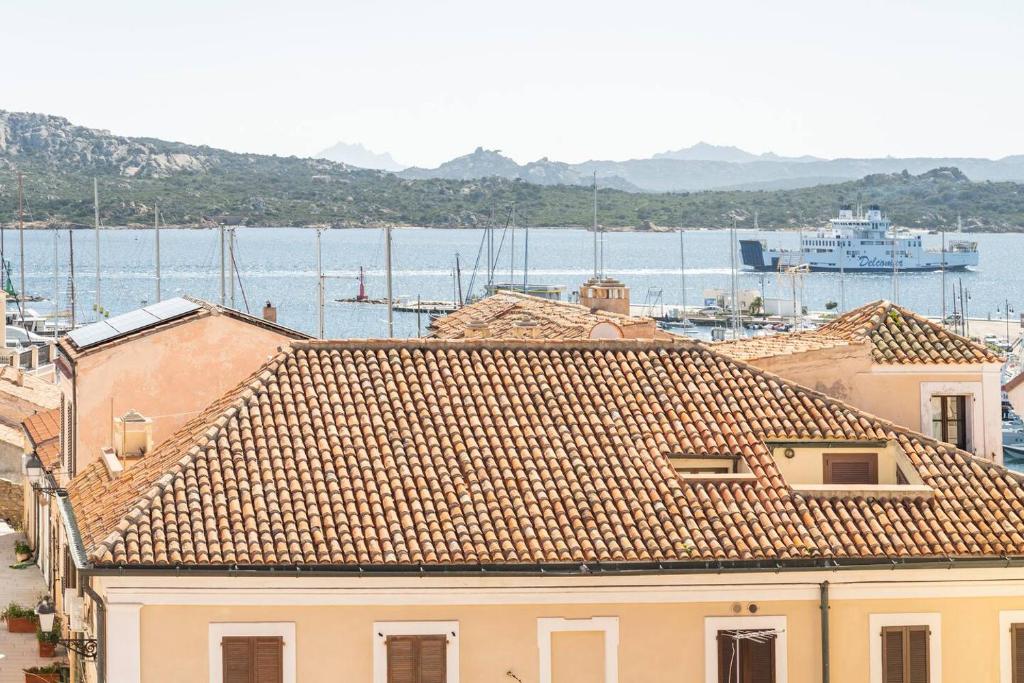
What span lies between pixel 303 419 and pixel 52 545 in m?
10.2

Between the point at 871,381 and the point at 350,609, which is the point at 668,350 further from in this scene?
the point at 350,609

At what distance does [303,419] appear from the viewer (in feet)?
63.6

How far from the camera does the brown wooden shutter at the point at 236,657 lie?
17.1 meters

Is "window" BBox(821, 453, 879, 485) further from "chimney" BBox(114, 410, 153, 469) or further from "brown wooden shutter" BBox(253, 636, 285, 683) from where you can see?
"chimney" BBox(114, 410, 153, 469)

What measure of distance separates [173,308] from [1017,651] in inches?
509

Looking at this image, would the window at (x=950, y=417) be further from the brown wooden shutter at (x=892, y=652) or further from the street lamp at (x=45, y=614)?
the street lamp at (x=45, y=614)

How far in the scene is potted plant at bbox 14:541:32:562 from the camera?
33.0 meters

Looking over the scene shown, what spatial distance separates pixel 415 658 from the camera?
57.0 feet

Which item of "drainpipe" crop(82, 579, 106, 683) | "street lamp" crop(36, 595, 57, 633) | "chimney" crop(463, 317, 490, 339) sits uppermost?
"chimney" crop(463, 317, 490, 339)

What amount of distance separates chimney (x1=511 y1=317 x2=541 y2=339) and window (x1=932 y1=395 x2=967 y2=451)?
23.4 feet

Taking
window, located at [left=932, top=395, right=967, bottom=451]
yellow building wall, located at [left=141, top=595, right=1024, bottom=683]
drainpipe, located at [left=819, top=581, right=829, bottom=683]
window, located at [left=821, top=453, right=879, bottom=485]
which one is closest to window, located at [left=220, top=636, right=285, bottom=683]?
yellow building wall, located at [left=141, top=595, right=1024, bottom=683]

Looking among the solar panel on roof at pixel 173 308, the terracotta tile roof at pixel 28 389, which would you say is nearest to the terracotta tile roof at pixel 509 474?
the solar panel on roof at pixel 173 308

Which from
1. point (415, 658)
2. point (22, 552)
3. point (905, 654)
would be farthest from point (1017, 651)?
point (22, 552)

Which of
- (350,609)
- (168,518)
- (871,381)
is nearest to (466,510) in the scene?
(350,609)
